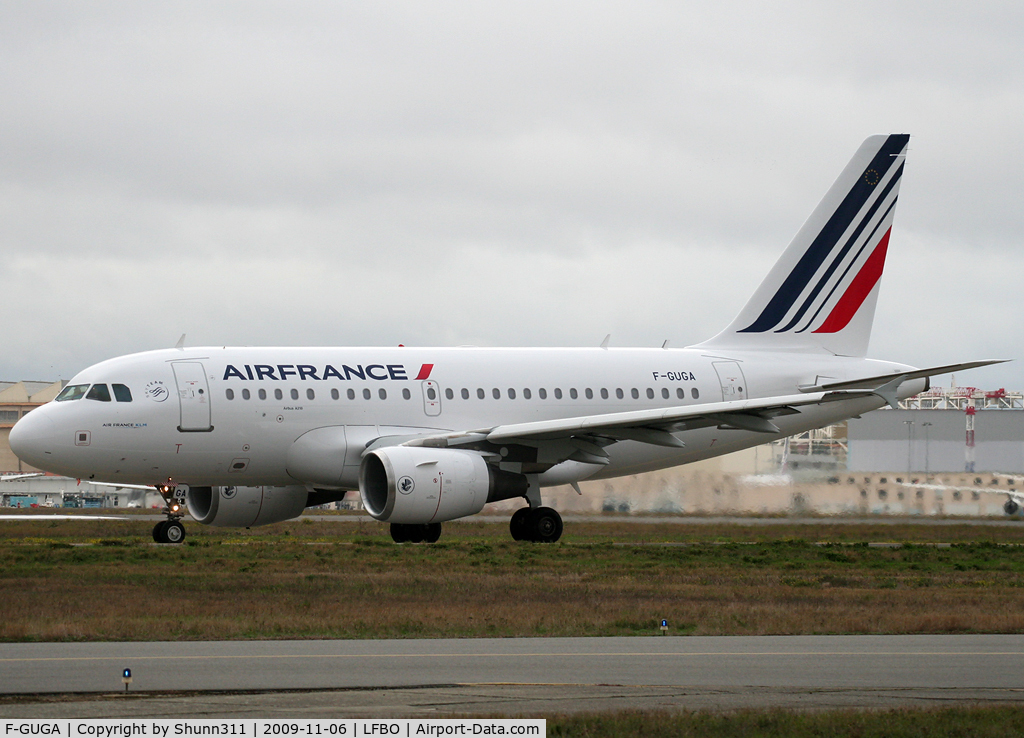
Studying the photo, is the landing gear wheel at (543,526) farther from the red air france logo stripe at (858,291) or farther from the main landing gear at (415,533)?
the red air france logo stripe at (858,291)

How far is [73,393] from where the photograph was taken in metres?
28.2

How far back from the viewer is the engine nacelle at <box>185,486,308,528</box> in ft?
101

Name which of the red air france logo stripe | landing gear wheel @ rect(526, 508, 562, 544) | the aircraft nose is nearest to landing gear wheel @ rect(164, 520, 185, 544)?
the aircraft nose

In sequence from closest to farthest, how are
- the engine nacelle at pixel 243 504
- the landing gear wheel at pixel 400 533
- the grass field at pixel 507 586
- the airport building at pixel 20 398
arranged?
1. the grass field at pixel 507 586
2. the engine nacelle at pixel 243 504
3. the landing gear wheel at pixel 400 533
4. the airport building at pixel 20 398

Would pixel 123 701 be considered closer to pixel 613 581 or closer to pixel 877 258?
pixel 613 581

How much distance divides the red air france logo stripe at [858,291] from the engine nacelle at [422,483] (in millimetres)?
11618

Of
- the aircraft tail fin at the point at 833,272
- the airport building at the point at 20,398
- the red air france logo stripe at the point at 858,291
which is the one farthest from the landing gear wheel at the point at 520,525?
the airport building at the point at 20,398

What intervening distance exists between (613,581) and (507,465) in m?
7.48

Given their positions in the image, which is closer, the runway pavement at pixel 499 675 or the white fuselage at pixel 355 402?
the runway pavement at pixel 499 675

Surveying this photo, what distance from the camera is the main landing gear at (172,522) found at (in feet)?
100

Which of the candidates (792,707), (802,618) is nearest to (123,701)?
(792,707)
